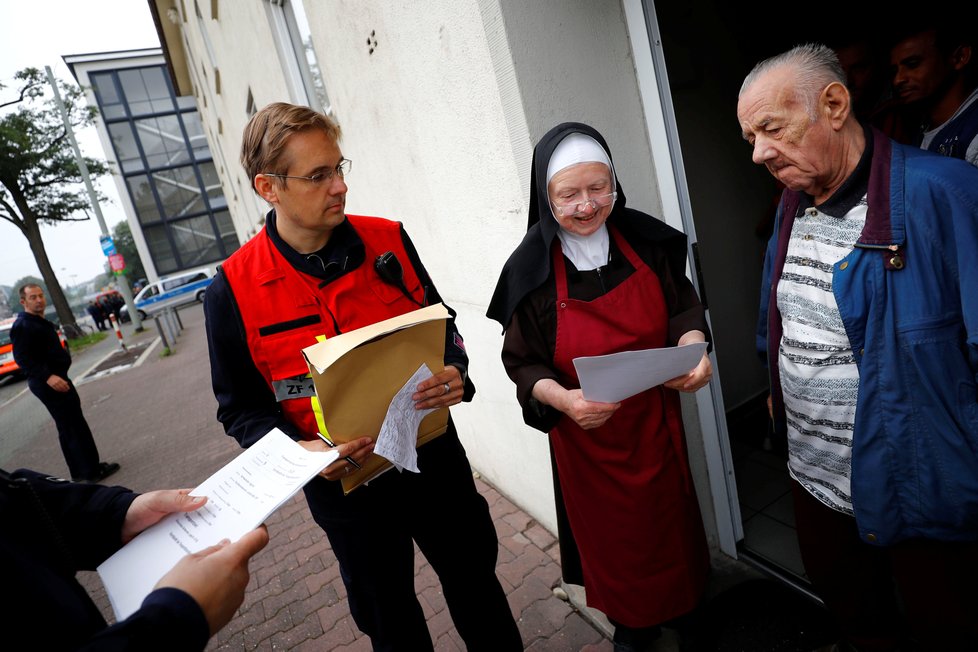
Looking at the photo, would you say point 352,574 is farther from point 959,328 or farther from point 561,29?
point 561,29

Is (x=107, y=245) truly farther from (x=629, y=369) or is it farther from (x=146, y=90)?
(x=146, y=90)

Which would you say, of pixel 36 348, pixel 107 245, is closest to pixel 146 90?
pixel 107 245

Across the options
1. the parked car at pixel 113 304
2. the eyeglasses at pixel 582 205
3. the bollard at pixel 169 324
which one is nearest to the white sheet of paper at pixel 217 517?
the eyeglasses at pixel 582 205

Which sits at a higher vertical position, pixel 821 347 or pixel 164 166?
pixel 164 166

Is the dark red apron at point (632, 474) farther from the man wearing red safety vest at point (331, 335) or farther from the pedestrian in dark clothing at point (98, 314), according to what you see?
Result: the pedestrian in dark clothing at point (98, 314)

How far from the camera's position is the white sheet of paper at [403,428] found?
1546 mm

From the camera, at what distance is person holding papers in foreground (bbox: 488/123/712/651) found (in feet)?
5.83

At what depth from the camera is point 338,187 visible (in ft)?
5.69

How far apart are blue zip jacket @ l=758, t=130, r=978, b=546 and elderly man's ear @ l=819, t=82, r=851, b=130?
0.11 metres

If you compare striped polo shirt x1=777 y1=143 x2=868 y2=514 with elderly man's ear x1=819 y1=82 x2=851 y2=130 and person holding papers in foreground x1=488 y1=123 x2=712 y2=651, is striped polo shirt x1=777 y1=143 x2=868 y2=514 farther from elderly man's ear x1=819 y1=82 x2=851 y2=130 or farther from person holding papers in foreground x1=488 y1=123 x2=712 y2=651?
person holding papers in foreground x1=488 y1=123 x2=712 y2=651

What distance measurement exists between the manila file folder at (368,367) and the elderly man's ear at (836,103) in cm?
124

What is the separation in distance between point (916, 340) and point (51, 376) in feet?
25.1

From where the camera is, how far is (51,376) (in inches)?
231

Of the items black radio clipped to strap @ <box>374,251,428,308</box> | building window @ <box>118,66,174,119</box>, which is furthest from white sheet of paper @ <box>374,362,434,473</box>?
building window @ <box>118,66,174,119</box>
